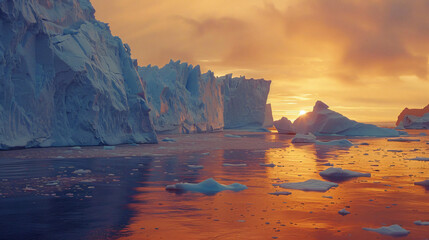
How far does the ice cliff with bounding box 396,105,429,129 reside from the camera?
59.8 meters

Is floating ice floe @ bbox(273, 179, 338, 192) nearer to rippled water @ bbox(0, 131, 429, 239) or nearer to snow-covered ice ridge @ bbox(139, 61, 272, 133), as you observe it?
rippled water @ bbox(0, 131, 429, 239)

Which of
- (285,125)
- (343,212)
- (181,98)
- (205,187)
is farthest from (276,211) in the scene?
(285,125)

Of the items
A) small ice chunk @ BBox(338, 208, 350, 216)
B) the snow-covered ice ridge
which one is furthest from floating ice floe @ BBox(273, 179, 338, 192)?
the snow-covered ice ridge

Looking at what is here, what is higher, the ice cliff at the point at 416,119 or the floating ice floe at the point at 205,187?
the ice cliff at the point at 416,119

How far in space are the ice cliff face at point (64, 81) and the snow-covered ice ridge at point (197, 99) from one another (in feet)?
28.8

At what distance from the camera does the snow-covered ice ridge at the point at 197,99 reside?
1399 inches

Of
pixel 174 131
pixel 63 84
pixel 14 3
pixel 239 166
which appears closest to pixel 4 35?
pixel 14 3

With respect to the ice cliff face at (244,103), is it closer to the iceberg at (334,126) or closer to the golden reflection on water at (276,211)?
the iceberg at (334,126)

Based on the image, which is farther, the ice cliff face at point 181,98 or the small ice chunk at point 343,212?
the ice cliff face at point 181,98

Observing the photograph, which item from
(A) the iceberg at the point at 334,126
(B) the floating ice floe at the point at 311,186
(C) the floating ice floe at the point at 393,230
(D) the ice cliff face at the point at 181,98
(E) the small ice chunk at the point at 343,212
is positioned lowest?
(C) the floating ice floe at the point at 393,230

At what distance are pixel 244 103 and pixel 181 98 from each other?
19406 millimetres

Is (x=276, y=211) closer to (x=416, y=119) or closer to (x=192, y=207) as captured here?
(x=192, y=207)

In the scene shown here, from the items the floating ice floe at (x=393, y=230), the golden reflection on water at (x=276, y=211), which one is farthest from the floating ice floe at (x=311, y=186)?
the floating ice floe at (x=393, y=230)

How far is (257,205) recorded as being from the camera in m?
6.32
